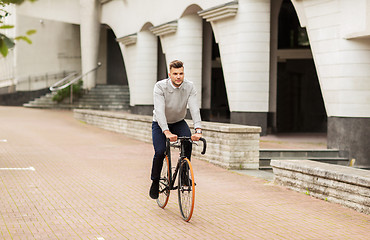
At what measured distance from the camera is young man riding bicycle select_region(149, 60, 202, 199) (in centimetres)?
729

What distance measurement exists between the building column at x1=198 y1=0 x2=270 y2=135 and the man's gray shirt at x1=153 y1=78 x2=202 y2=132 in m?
12.4

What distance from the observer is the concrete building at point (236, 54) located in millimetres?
14961

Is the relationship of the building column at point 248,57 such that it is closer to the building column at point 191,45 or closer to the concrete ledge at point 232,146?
the building column at point 191,45

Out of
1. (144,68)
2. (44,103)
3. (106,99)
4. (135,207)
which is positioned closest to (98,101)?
(106,99)

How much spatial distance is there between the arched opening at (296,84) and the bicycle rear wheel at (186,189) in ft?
61.9

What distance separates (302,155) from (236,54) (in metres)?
6.24

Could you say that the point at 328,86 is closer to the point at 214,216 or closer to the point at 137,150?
the point at 137,150

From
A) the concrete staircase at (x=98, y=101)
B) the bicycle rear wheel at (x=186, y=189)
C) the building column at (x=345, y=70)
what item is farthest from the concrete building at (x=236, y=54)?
the bicycle rear wheel at (x=186, y=189)

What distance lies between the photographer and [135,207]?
8.17m

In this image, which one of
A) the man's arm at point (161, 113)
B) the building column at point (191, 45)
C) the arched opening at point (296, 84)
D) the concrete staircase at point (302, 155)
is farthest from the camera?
→ the arched opening at point (296, 84)

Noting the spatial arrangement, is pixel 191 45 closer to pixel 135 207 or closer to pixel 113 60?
pixel 135 207

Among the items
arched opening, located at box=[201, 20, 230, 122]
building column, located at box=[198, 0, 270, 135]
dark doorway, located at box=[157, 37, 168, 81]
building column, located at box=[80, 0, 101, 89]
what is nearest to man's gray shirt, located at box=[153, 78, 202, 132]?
building column, located at box=[198, 0, 270, 135]

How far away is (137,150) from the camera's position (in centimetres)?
1664

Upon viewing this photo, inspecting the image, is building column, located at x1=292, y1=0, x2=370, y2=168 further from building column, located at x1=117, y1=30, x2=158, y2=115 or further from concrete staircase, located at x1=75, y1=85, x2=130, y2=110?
concrete staircase, located at x1=75, y1=85, x2=130, y2=110
